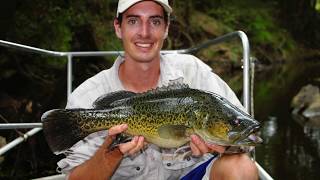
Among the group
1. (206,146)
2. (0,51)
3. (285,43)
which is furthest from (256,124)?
(285,43)

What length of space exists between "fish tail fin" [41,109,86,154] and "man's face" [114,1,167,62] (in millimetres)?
636

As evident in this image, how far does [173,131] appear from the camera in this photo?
2645mm

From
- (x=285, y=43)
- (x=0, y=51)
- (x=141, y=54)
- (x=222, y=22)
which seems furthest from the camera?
(x=285, y=43)

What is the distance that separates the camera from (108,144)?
277 cm

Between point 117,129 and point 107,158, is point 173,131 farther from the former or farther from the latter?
point 107,158

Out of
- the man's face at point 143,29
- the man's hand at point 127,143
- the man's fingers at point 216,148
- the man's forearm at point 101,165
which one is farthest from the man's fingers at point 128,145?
the man's face at point 143,29

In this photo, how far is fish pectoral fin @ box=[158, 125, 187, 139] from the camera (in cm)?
264

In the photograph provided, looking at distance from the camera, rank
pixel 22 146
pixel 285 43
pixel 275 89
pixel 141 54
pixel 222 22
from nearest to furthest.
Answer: pixel 141 54, pixel 22 146, pixel 275 89, pixel 222 22, pixel 285 43

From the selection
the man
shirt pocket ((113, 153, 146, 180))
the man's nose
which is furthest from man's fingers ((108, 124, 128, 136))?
the man's nose

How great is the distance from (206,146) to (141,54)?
73cm

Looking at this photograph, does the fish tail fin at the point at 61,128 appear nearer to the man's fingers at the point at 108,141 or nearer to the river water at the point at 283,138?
the man's fingers at the point at 108,141

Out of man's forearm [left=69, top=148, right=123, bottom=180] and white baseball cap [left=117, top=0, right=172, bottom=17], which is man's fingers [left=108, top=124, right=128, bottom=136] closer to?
man's forearm [left=69, top=148, right=123, bottom=180]

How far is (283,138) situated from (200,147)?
21.9ft

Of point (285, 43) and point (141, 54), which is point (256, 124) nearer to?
point (141, 54)
